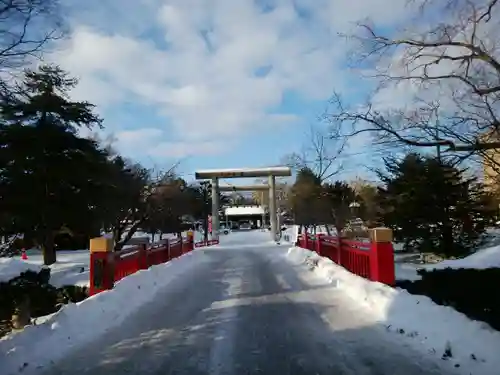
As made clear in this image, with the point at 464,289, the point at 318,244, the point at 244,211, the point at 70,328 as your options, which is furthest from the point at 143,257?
the point at 244,211

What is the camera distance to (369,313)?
810 cm

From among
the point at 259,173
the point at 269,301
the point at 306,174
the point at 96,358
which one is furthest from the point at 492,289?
the point at 259,173

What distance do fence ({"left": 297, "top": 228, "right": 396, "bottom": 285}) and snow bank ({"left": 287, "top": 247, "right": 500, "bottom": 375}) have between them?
53 cm

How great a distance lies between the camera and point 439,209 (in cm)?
2120

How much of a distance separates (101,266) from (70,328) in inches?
122

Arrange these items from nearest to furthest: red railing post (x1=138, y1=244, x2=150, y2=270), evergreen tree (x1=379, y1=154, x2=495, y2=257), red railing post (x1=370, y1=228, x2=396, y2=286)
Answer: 1. red railing post (x1=370, y1=228, x2=396, y2=286)
2. red railing post (x1=138, y1=244, x2=150, y2=270)
3. evergreen tree (x1=379, y1=154, x2=495, y2=257)

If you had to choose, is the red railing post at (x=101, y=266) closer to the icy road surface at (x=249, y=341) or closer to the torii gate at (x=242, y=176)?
the icy road surface at (x=249, y=341)

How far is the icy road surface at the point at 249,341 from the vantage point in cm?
540

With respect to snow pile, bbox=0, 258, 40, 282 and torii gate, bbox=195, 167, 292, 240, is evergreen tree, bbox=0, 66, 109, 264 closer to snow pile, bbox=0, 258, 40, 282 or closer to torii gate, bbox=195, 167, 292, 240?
snow pile, bbox=0, 258, 40, 282

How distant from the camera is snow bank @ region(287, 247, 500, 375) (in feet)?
17.2

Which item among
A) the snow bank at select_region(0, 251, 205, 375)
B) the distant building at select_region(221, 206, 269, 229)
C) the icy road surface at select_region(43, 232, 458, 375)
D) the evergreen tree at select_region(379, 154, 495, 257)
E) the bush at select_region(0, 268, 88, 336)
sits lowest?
the bush at select_region(0, 268, 88, 336)

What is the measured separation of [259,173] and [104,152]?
911 inches

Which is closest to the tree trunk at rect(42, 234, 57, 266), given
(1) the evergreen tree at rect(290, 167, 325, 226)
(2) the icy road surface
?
(2) the icy road surface

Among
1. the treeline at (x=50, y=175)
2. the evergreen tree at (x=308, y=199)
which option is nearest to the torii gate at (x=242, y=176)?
the evergreen tree at (x=308, y=199)
